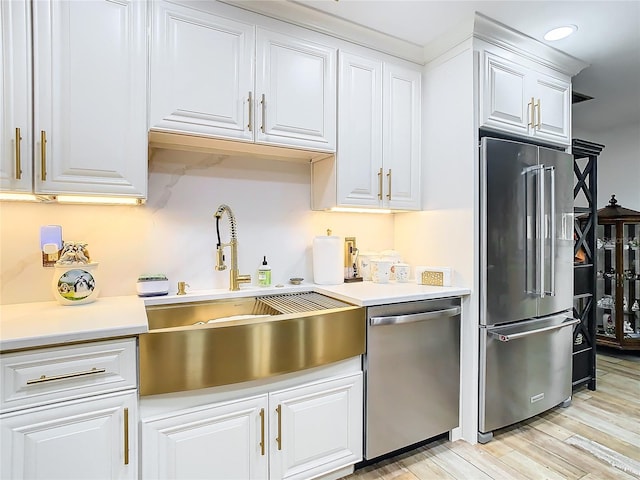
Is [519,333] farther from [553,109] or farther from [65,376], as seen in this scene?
[65,376]

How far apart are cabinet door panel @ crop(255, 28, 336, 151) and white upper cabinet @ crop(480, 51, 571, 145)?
0.93 meters

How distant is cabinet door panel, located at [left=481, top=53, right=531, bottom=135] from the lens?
6.88 feet

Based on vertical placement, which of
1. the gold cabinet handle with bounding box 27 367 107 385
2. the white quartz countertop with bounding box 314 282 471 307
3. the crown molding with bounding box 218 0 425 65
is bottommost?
the gold cabinet handle with bounding box 27 367 107 385

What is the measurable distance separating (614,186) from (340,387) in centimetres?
424

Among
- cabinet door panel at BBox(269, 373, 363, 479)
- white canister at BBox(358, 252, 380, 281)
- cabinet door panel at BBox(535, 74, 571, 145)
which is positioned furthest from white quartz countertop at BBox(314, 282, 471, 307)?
cabinet door panel at BBox(535, 74, 571, 145)

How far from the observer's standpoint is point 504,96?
85.6 inches

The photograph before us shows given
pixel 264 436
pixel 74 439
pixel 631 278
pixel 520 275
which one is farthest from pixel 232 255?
pixel 631 278

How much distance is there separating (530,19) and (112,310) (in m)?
2.66

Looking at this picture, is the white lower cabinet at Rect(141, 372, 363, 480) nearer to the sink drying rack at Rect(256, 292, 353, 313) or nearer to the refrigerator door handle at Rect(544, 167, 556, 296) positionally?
the sink drying rack at Rect(256, 292, 353, 313)

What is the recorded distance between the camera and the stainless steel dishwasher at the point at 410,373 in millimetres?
1789

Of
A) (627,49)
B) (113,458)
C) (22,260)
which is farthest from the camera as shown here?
(627,49)

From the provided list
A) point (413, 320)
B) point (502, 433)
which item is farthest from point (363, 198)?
point (502, 433)

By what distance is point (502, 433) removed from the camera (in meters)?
2.19

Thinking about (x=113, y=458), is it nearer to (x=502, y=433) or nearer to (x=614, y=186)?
(x=502, y=433)
